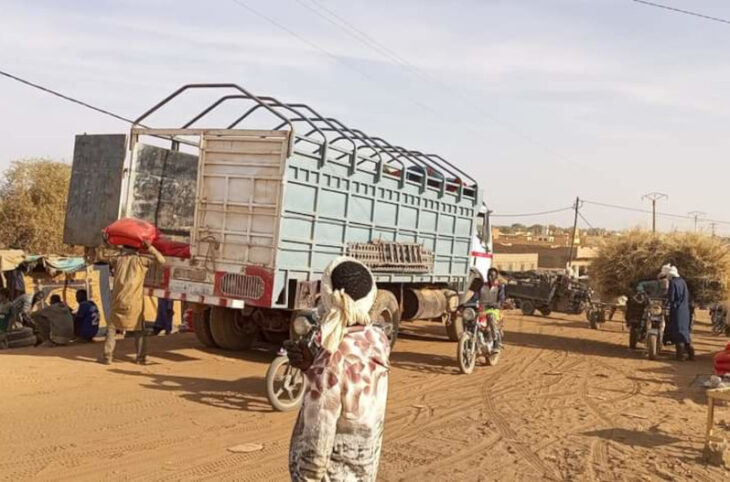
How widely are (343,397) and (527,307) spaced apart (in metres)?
21.2

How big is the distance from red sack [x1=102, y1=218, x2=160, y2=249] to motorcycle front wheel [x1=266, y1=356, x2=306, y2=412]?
278 centimetres

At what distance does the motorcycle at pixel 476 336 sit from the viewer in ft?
33.4

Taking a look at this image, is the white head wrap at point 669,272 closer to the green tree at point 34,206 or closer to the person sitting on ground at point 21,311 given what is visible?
the person sitting on ground at point 21,311

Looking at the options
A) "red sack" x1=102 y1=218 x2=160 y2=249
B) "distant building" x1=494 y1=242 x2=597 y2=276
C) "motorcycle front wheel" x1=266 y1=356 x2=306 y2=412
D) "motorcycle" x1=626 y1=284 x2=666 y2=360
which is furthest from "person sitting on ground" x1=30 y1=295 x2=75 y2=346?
"distant building" x1=494 y1=242 x2=597 y2=276

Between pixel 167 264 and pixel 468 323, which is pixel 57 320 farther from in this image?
pixel 468 323

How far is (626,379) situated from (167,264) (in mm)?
6844

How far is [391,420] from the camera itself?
718 centimetres

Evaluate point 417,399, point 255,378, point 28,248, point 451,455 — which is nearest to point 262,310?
point 255,378

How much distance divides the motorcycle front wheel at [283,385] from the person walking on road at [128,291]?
2560mm

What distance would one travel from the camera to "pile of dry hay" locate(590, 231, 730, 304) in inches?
538

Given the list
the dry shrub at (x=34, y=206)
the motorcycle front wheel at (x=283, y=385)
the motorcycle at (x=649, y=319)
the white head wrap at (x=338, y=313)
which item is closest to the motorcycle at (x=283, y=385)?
the motorcycle front wheel at (x=283, y=385)

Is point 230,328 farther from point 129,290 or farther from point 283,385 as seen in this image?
point 283,385

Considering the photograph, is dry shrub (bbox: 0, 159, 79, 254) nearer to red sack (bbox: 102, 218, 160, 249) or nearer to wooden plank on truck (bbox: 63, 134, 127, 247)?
wooden plank on truck (bbox: 63, 134, 127, 247)

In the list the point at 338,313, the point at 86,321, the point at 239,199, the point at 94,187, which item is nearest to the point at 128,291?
the point at 239,199
